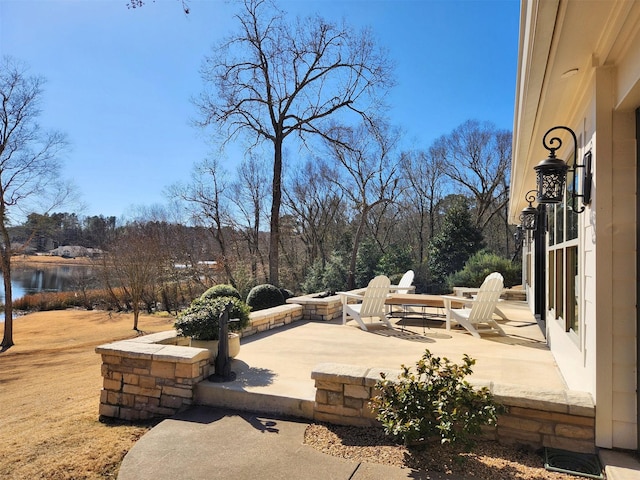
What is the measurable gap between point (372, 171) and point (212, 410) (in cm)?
1760

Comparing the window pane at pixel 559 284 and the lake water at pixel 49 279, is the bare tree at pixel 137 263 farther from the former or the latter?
the window pane at pixel 559 284

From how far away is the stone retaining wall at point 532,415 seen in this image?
8.10 feet

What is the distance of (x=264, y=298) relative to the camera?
970 cm

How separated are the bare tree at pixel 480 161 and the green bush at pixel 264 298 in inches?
532

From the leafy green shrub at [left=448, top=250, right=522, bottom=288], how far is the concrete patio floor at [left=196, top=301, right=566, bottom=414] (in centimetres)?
Answer: 743

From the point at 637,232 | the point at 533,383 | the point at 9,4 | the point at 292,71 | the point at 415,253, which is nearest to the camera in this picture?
the point at 637,232

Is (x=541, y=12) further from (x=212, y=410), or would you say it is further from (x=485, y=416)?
(x=212, y=410)

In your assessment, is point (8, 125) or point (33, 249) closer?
point (8, 125)

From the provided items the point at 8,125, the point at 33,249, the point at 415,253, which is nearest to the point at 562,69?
the point at 8,125

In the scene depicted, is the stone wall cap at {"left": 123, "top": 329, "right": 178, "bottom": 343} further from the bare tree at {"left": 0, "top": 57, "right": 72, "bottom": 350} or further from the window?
the bare tree at {"left": 0, "top": 57, "right": 72, "bottom": 350}

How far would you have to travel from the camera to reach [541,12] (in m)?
2.01

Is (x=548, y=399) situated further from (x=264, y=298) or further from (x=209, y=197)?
(x=209, y=197)

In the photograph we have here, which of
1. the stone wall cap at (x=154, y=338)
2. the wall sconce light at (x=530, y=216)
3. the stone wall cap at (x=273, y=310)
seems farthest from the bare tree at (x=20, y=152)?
the wall sconce light at (x=530, y=216)

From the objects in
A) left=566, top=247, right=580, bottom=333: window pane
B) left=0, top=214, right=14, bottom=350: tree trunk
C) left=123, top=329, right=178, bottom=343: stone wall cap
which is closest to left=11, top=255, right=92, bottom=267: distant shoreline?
left=0, top=214, right=14, bottom=350: tree trunk
